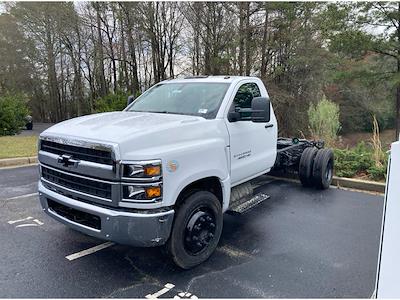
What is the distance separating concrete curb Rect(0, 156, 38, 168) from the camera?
8244 mm

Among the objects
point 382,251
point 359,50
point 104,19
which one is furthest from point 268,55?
point 382,251

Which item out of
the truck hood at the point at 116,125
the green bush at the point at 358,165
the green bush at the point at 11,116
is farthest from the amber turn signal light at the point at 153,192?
the green bush at the point at 11,116

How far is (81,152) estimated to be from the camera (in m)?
3.18

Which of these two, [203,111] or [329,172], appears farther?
[329,172]

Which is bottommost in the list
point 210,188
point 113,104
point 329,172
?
point 329,172

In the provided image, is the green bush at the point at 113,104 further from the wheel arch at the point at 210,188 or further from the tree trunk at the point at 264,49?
the wheel arch at the point at 210,188

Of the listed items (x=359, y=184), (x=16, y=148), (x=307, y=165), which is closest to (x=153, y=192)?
(x=307, y=165)

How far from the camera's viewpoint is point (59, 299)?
292 cm

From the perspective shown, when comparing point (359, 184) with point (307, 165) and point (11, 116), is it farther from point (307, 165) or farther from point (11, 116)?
point (11, 116)

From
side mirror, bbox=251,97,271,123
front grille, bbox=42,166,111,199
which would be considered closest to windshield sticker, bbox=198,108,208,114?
side mirror, bbox=251,97,271,123

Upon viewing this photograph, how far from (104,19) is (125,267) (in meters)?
22.4

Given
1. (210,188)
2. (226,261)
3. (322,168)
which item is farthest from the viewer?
(322,168)

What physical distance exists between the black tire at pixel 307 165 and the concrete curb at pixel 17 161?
6.70 meters

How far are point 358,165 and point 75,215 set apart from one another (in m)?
5.95
